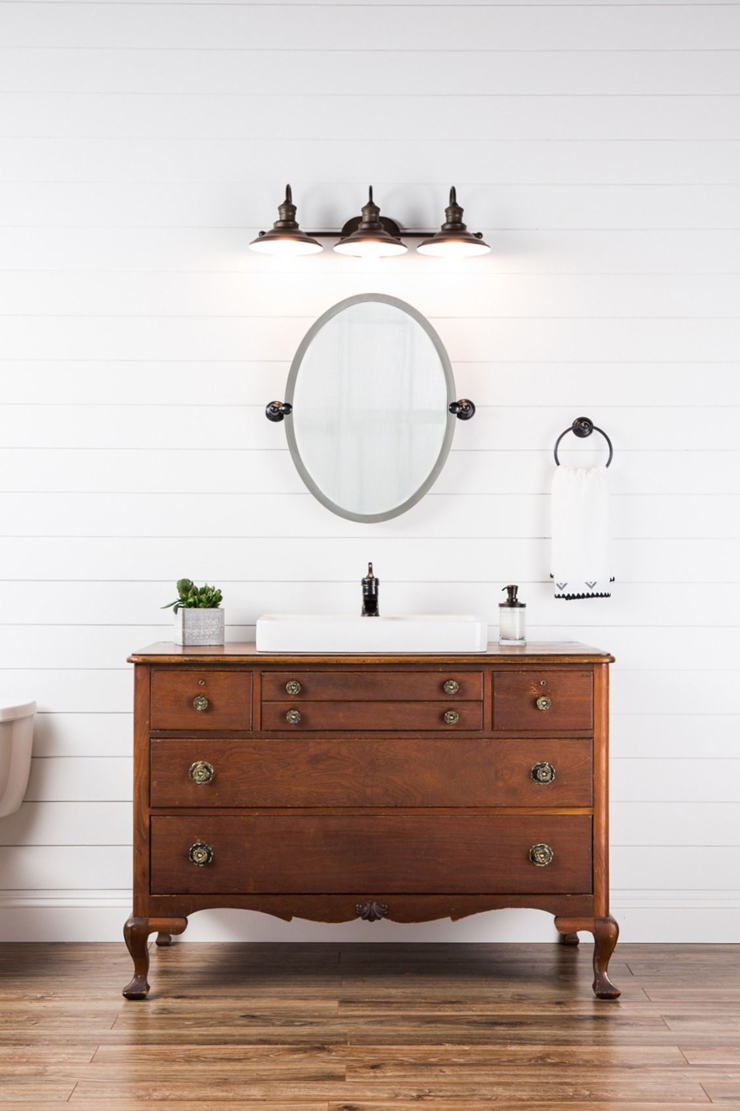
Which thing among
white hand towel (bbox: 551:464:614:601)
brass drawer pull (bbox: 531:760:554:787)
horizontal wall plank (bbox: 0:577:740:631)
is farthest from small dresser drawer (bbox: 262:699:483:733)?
white hand towel (bbox: 551:464:614:601)

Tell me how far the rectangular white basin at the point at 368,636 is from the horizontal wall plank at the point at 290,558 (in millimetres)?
442

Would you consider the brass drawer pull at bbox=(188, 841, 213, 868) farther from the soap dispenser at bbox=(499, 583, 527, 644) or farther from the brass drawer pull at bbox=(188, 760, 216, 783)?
the soap dispenser at bbox=(499, 583, 527, 644)

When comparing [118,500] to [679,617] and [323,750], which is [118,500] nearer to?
[323,750]

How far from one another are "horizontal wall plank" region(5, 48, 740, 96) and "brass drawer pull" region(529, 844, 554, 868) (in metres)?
1.98

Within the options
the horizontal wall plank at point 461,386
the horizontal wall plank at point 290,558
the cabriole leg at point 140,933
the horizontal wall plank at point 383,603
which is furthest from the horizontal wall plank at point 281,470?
the cabriole leg at point 140,933

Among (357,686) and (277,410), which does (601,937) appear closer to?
(357,686)

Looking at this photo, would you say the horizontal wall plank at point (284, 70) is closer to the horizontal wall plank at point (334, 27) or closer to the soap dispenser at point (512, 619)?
the horizontal wall plank at point (334, 27)

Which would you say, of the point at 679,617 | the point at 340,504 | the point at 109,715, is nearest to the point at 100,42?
the point at 340,504

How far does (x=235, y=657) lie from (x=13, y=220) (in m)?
1.51

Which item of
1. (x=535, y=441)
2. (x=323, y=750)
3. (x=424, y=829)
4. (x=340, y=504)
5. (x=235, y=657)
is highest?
(x=535, y=441)

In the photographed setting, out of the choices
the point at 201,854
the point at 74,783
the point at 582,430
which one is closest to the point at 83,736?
the point at 74,783

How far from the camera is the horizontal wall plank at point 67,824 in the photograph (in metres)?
2.95

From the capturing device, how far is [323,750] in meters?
2.51

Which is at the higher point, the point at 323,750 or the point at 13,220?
the point at 13,220
